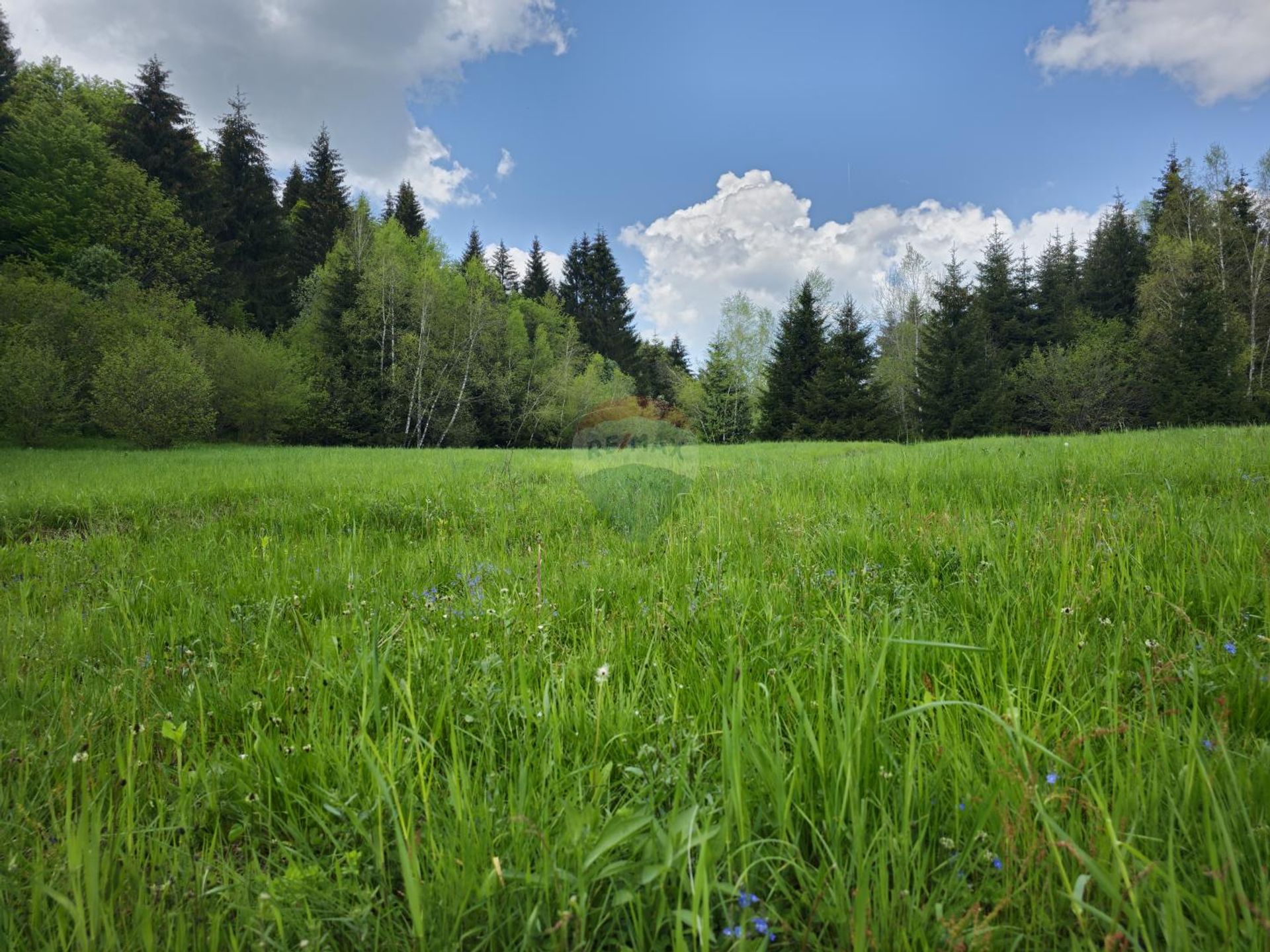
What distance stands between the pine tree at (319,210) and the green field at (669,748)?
157 feet

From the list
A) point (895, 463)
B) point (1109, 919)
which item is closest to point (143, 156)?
point (895, 463)

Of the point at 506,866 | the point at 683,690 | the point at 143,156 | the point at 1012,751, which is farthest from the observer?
the point at 143,156

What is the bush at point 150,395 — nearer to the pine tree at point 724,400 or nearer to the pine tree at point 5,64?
the pine tree at point 5,64

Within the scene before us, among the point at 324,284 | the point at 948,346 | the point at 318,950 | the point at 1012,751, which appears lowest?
the point at 318,950

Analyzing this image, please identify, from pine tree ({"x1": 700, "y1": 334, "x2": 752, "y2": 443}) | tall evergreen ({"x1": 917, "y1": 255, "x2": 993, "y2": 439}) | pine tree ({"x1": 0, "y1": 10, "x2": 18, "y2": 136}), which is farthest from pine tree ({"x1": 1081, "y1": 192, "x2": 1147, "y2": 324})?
pine tree ({"x1": 0, "y1": 10, "x2": 18, "y2": 136})

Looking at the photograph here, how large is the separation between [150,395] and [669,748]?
1106 inches

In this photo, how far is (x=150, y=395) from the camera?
69.5ft

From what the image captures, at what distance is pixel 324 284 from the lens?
112 ft

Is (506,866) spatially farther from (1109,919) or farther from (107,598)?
(107,598)

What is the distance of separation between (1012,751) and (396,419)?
36798 millimetres

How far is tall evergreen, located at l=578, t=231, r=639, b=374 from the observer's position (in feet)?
200

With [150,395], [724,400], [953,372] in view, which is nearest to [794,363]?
[724,400]

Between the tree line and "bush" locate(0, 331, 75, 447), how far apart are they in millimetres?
80

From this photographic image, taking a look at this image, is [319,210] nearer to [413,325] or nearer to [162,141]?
[162,141]
